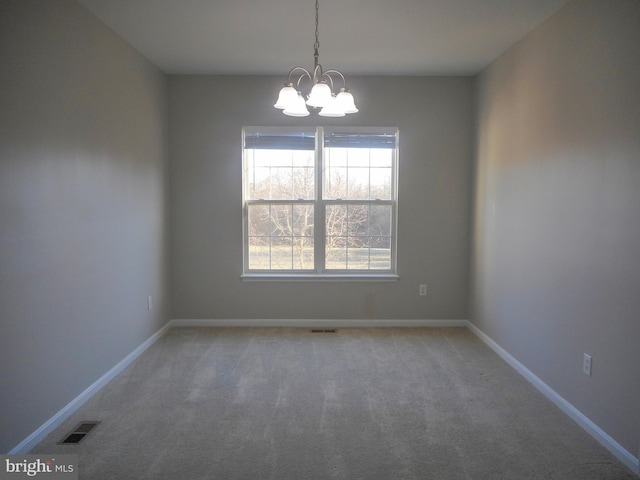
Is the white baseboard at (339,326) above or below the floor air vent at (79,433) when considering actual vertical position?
above

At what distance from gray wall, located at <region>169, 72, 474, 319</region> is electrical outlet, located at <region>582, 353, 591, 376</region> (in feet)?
7.30

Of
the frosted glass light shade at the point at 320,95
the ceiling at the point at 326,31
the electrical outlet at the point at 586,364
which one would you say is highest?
the ceiling at the point at 326,31

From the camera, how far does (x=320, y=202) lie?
504 cm

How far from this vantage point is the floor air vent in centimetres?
262

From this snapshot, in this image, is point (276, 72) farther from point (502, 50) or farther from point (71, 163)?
point (71, 163)

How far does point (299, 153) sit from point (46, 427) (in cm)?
333

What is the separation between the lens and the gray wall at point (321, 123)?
4898 mm

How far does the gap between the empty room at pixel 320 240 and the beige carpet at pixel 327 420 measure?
0.02 m

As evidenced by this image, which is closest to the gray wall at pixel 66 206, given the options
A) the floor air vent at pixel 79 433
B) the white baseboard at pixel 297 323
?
the floor air vent at pixel 79 433

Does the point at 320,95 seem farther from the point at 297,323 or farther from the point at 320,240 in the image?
the point at 297,323

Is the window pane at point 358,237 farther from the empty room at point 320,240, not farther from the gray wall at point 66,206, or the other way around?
the gray wall at point 66,206

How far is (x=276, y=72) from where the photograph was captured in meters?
4.74

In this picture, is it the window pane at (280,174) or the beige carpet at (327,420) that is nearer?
the beige carpet at (327,420)

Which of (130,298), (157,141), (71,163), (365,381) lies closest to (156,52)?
(157,141)
